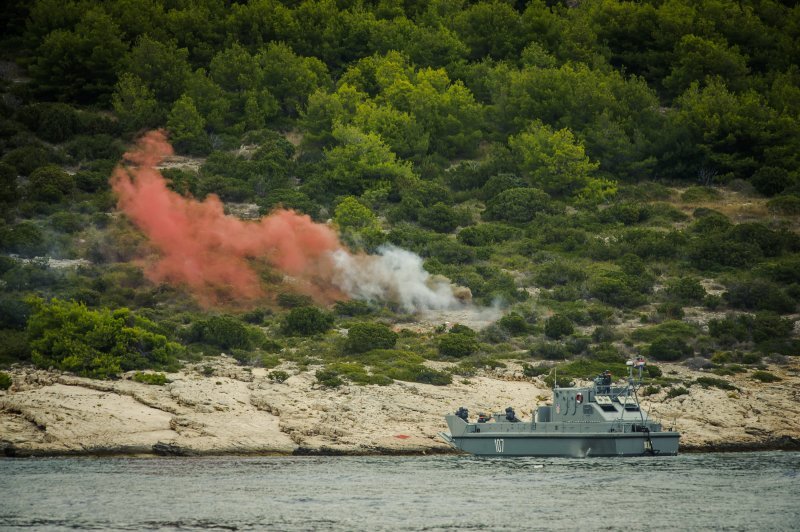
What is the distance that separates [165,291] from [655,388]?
33823 millimetres

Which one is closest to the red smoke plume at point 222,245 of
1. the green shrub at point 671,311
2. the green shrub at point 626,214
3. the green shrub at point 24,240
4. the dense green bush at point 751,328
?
the green shrub at point 24,240

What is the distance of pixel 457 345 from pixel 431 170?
3960cm

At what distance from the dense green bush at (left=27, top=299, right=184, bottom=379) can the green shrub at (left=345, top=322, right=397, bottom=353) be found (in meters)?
10.4

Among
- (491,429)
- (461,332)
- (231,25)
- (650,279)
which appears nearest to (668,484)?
(491,429)

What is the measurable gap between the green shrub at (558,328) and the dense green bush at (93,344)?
23.5 metres

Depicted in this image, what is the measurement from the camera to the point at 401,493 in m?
44.4

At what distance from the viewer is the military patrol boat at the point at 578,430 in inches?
2030

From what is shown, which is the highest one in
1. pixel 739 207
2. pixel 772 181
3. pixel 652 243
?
pixel 772 181

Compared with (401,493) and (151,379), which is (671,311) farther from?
(401,493)

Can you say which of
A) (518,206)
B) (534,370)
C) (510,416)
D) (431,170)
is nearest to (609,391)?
(510,416)

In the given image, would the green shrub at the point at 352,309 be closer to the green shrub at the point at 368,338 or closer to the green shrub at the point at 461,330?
the green shrub at the point at 368,338

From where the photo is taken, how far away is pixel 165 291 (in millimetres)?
78312

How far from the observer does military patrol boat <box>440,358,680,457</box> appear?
51562mm

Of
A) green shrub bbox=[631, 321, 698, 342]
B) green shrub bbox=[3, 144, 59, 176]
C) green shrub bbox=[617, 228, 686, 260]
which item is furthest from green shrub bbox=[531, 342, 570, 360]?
green shrub bbox=[3, 144, 59, 176]
